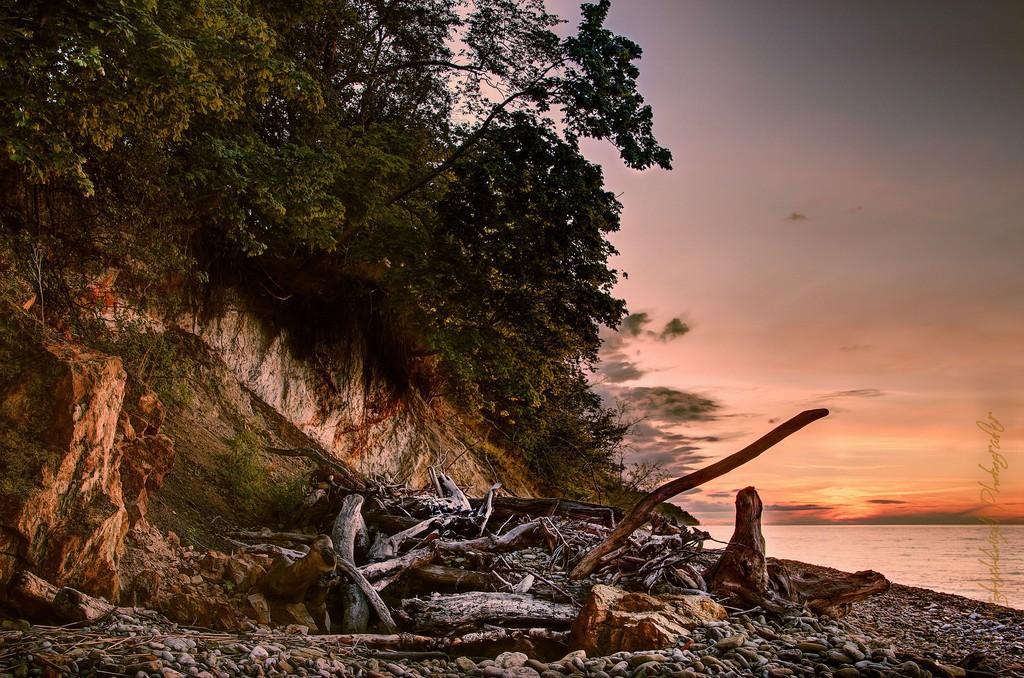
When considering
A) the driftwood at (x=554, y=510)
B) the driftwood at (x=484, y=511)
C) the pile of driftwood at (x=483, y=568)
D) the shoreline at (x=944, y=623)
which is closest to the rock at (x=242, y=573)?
the pile of driftwood at (x=483, y=568)

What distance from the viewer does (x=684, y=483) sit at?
6859mm

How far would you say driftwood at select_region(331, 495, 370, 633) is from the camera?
6246 millimetres

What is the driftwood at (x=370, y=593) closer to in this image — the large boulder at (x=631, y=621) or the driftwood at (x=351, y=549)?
the driftwood at (x=351, y=549)

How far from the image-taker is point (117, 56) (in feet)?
20.9

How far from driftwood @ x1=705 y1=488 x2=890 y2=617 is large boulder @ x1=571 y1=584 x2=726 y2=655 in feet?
2.83

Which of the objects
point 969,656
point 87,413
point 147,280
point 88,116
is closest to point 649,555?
point 969,656

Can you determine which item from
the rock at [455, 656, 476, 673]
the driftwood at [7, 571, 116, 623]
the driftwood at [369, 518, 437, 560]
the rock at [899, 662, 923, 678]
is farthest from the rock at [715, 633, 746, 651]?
the driftwood at [7, 571, 116, 623]

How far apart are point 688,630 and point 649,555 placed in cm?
206

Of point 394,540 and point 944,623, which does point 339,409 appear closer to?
point 394,540

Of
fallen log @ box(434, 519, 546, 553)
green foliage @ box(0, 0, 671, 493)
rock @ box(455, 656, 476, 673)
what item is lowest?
rock @ box(455, 656, 476, 673)

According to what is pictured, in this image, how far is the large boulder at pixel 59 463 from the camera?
4.88 metres

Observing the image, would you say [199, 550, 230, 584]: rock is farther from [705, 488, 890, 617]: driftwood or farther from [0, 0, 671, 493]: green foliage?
[705, 488, 890, 617]: driftwood

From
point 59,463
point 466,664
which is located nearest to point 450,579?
point 466,664

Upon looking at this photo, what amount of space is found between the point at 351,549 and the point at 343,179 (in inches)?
284
